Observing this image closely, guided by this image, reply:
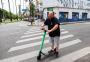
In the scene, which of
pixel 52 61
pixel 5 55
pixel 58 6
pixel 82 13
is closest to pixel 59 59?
pixel 52 61

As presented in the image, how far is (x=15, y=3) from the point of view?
4815 inches

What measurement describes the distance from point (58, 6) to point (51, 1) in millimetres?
2521

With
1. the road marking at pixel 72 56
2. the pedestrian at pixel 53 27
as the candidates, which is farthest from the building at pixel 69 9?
the pedestrian at pixel 53 27

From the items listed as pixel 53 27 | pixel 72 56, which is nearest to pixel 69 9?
pixel 72 56

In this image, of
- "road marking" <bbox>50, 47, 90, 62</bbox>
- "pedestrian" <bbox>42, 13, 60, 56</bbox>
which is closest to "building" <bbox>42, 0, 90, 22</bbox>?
"road marking" <bbox>50, 47, 90, 62</bbox>

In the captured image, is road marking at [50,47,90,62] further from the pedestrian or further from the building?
the building

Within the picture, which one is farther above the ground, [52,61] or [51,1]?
[51,1]

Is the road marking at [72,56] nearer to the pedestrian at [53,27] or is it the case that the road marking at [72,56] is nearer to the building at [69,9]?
the pedestrian at [53,27]

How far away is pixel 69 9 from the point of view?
181 ft

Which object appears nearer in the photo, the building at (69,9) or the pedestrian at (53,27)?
the pedestrian at (53,27)

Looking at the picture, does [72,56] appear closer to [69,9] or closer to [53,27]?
[53,27]

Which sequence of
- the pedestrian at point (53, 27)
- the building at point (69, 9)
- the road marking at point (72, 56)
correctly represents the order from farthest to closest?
the building at point (69, 9) → the pedestrian at point (53, 27) → the road marking at point (72, 56)

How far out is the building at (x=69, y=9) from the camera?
5172 centimetres

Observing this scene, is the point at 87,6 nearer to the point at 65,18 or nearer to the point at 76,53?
the point at 65,18
